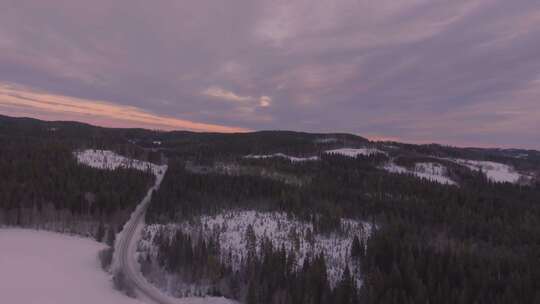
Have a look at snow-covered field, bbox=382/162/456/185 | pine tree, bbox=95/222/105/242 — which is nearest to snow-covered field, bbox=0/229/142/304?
pine tree, bbox=95/222/105/242

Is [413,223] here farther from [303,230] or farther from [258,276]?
[258,276]

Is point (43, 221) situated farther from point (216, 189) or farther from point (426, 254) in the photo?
point (426, 254)

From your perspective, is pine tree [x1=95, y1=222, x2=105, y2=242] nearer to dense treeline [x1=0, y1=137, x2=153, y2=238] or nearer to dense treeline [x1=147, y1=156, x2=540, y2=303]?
dense treeline [x1=0, y1=137, x2=153, y2=238]

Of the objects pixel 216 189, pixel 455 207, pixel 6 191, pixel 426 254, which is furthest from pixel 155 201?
pixel 455 207

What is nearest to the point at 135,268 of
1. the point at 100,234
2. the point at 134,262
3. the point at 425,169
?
the point at 134,262

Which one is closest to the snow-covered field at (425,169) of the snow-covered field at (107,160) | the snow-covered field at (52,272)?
the snow-covered field at (107,160)
